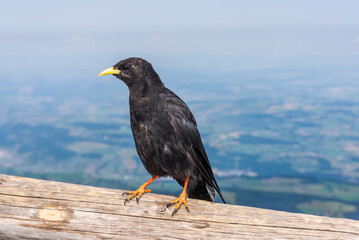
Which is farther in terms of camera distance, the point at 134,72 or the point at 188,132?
the point at 134,72

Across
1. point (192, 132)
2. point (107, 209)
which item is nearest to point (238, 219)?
point (107, 209)

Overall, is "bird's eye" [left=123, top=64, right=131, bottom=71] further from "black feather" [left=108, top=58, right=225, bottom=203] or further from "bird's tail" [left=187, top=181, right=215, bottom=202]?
"bird's tail" [left=187, top=181, right=215, bottom=202]

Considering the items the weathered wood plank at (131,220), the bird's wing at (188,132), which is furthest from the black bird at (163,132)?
the weathered wood plank at (131,220)

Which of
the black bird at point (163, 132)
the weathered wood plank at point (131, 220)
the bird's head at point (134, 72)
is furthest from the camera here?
the bird's head at point (134, 72)

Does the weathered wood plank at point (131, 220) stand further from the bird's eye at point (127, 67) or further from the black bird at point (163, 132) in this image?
the bird's eye at point (127, 67)

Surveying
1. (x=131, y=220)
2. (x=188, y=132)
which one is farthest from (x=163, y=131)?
(x=131, y=220)

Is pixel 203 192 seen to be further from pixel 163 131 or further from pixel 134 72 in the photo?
pixel 134 72

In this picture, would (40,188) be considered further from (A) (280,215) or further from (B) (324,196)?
(B) (324,196)
